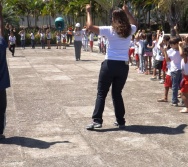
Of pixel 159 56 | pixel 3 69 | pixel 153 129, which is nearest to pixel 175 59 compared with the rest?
pixel 153 129

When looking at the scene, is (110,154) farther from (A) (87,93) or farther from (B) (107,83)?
(A) (87,93)

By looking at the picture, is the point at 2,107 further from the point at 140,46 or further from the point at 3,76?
the point at 140,46

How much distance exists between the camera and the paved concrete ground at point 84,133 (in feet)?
16.0

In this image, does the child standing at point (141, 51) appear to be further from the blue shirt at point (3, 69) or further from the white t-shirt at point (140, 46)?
the blue shirt at point (3, 69)

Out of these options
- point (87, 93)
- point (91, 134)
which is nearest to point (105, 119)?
point (91, 134)

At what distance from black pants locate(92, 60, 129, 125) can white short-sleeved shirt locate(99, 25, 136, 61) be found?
0.27 ft

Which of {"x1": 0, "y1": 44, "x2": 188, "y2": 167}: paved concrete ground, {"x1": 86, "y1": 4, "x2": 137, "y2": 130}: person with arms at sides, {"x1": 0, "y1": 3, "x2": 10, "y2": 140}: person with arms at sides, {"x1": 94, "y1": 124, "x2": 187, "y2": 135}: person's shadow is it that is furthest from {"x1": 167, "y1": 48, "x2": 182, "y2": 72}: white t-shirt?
{"x1": 0, "y1": 3, "x2": 10, "y2": 140}: person with arms at sides

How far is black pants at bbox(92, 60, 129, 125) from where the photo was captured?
19.4 feet

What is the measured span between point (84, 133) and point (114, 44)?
138 centimetres

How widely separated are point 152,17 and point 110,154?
38.9 metres

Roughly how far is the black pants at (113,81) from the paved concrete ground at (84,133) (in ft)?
0.91

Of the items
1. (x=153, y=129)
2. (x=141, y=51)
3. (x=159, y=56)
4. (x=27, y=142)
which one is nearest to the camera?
(x=27, y=142)

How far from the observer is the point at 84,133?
236 inches

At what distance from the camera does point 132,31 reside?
603cm
